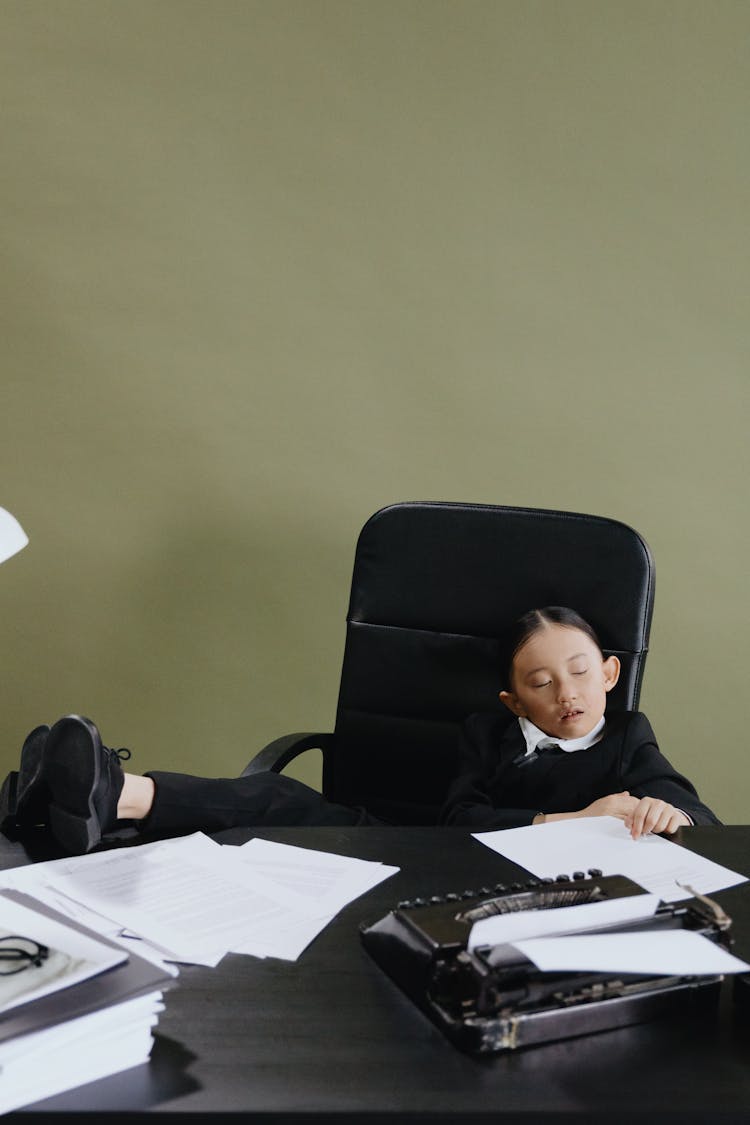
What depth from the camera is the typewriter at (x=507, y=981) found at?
A: 0.80 m

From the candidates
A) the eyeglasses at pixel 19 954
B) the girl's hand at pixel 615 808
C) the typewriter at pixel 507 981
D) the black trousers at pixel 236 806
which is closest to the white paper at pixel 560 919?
the typewriter at pixel 507 981

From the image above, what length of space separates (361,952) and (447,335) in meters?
1.76

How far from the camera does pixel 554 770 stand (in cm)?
180

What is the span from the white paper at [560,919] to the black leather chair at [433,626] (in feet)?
3.20

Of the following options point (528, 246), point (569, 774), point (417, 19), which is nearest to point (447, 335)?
point (528, 246)

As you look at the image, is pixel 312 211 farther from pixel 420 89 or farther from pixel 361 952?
pixel 361 952

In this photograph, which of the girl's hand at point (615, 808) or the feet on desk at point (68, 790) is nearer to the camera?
the feet on desk at point (68, 790)

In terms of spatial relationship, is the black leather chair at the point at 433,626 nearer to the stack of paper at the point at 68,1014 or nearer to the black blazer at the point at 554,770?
the black blazer at the point at 554,770

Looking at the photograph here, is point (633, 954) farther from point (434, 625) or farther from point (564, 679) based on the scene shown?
point (434, 625)

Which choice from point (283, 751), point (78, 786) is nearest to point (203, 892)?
point (78, 786)

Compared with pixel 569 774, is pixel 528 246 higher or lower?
higher

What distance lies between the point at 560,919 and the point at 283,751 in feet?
3.12

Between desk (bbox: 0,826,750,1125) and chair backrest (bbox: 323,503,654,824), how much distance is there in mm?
937

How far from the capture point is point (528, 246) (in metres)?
2.45
